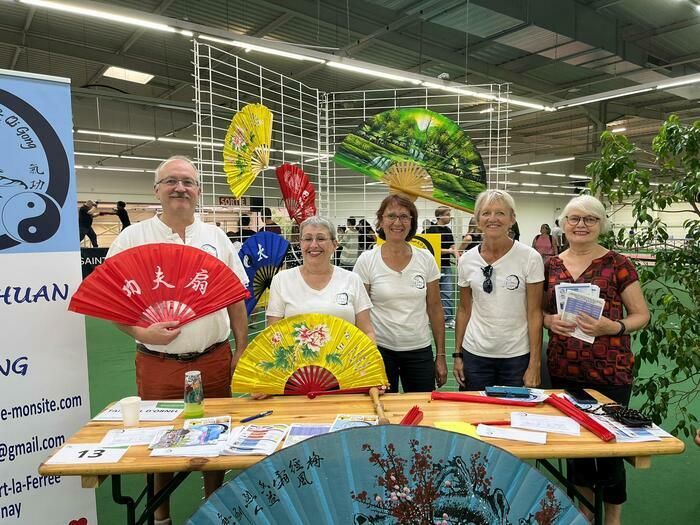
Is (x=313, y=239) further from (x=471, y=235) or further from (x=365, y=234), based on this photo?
(x=471, y=235)

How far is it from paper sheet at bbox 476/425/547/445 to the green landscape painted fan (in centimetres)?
181

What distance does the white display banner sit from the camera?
5.71 ft

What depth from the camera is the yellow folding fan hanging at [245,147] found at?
2650 mm

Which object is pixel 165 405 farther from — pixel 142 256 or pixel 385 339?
pixel 385 339

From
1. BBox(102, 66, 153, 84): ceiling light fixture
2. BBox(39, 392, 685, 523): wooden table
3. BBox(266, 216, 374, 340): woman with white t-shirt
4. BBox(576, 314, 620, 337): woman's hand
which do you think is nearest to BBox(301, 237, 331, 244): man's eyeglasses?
BBox(266, 216, 374, 340): woman with white t-shirt

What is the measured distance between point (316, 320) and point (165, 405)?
2.22ft

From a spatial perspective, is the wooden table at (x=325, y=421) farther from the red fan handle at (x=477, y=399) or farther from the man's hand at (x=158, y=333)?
the man's hand at (x=158, y=333)

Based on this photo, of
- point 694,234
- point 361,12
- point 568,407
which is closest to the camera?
point 568,407

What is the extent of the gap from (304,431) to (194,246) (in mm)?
970

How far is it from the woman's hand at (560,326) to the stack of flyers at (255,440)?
121cm

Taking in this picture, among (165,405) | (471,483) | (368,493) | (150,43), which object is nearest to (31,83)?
(165,405)

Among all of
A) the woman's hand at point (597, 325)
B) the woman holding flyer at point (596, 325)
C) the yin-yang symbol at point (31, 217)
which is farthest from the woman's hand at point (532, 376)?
the yin-yang symbol at point (31, 217)

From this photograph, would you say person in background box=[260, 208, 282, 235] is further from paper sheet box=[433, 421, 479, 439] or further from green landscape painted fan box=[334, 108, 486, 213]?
paper sheet box=[433, 421, 479, 439]

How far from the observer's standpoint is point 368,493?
83 cm
